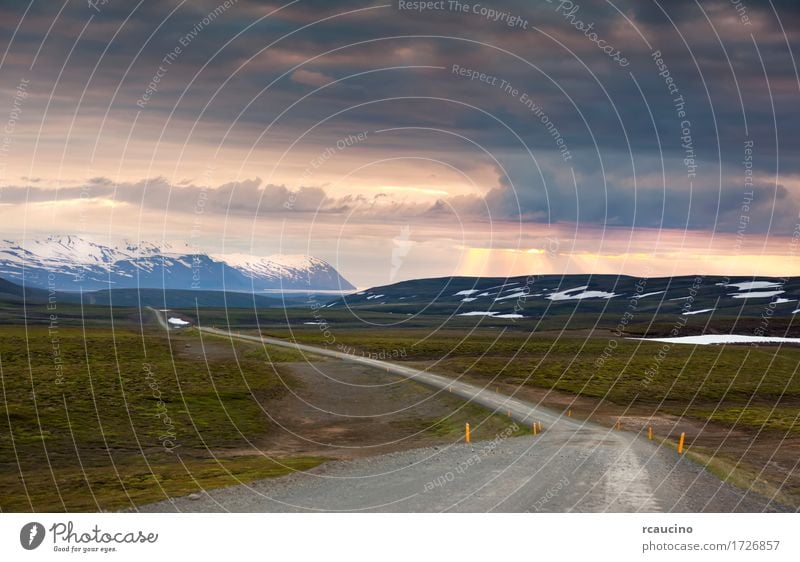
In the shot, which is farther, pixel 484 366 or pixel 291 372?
pixel 484 366

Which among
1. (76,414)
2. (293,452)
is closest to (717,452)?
(293,452)

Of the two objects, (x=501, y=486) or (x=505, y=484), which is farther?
(x=505, y=484)

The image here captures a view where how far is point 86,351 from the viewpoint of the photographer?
136 meters

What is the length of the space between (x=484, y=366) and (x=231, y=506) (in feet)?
322

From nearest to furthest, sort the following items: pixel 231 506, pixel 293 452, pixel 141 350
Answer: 1. pixel 231 506
2. pixel 293 452
3. pixel 141 350

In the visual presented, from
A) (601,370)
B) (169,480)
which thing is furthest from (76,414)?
(601,370)

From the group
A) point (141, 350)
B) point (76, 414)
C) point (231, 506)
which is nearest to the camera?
point (231, 506)

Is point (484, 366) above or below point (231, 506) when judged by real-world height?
below

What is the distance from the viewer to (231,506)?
3688 centimetres
